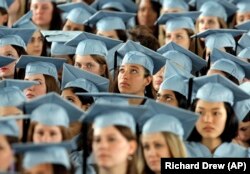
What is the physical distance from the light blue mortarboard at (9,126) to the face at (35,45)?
10.2ft

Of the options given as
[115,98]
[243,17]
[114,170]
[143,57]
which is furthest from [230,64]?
[114,170]

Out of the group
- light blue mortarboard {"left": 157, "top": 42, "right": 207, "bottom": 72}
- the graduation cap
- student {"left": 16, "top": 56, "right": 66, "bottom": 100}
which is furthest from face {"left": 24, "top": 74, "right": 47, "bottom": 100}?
light blue mortarboard {"left": 157, "top": 42, "right": 207, "bottom": 72}

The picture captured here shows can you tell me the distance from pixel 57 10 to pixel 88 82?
2.68m

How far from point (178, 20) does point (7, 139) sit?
4130mm

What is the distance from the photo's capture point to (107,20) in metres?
10.8

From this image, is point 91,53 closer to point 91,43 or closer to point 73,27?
point 91,43

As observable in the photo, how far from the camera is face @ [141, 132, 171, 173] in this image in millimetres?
7117

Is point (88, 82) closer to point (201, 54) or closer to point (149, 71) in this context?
point (149, 71)

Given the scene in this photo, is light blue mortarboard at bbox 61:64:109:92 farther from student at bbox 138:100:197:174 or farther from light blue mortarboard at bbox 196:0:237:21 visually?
light blue mortarboard at bbox 196:0:237:21

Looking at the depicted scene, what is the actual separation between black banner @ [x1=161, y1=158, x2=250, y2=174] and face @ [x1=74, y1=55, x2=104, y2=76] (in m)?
2.21

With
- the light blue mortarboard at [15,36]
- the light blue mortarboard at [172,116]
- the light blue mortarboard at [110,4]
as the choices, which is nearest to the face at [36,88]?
the light blue mortarboard at [15,36]

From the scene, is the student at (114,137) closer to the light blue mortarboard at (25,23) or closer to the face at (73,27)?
the light blue mortarboard at (25,23)

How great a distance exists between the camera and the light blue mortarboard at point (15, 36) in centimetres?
973

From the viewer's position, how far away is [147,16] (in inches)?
464
